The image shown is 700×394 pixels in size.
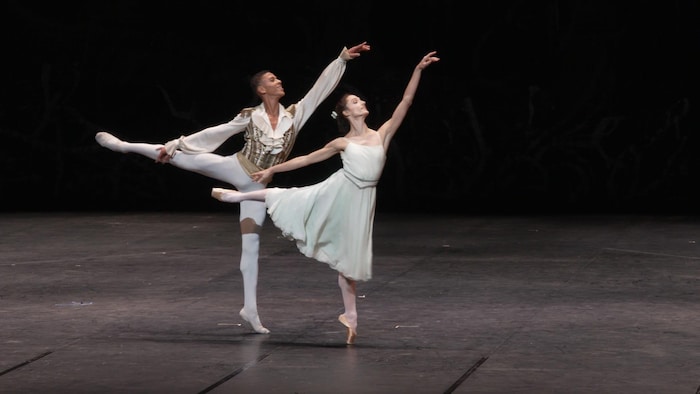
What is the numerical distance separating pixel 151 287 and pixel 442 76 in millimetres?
7441

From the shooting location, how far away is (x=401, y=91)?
51.3ft

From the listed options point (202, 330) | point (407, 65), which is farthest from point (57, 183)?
point (202, 330)

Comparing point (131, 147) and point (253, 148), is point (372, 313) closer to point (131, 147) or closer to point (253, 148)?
point (253, 148)

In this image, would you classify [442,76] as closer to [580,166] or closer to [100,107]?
[580,166]

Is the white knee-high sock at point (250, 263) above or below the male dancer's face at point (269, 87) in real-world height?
below

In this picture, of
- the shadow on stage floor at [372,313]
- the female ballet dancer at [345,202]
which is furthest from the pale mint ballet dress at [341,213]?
the shadow on stage floor at [372,313]

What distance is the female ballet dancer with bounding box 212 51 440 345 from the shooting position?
6762 millimetres

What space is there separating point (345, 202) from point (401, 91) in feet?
29.3

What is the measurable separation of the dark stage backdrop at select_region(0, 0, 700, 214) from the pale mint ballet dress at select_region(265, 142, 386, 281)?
323 inches

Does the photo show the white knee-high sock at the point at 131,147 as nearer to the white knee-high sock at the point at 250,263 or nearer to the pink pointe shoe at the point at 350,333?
the white knee-high sock at the point at 250,263

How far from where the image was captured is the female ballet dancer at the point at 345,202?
6.76m

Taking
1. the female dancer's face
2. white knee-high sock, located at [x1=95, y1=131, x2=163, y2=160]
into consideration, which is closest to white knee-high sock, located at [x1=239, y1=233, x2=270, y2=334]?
white knee-high sock, located at [x1=95, y1=131, x2=163, y2=160]

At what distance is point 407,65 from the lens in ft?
51.3

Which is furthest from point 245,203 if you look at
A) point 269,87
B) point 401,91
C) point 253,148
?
point 401,91
